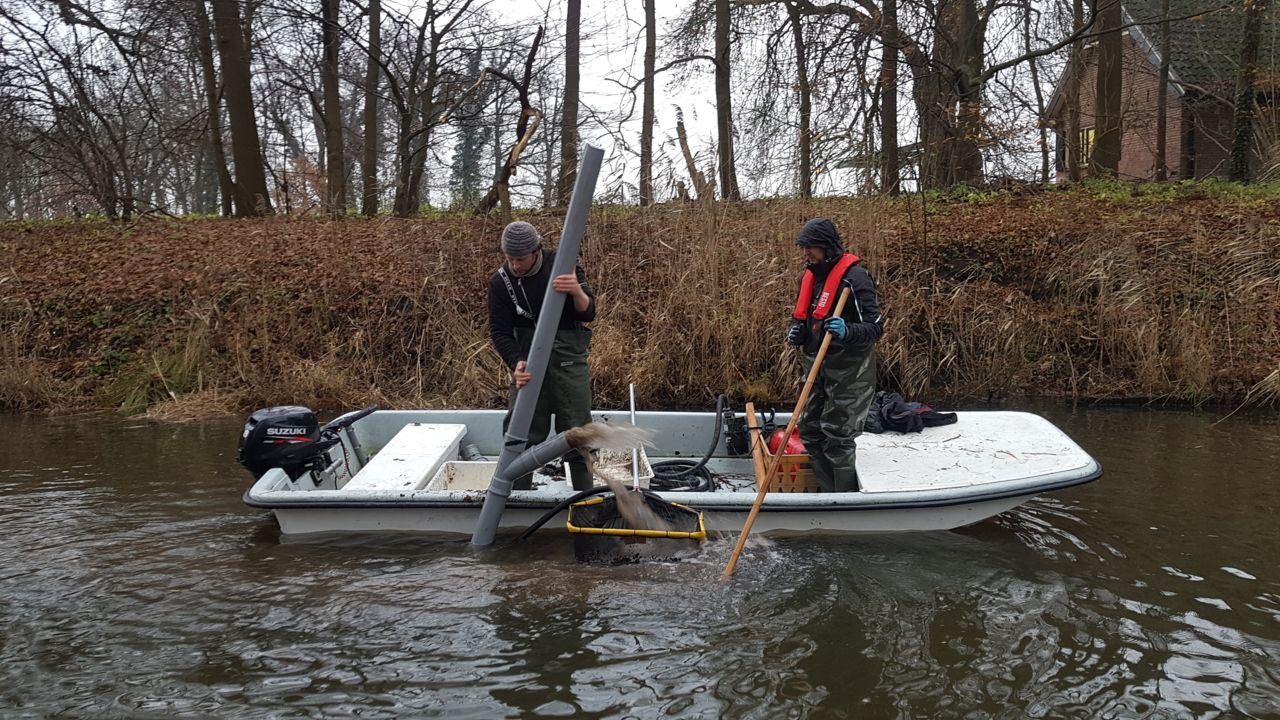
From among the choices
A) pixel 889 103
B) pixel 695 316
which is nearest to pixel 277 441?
pixel 695 316

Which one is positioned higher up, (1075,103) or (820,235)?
(1075,103)

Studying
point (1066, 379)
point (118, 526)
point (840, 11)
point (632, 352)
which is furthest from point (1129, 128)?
point (118, 526)

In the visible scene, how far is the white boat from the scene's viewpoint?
15.3ft

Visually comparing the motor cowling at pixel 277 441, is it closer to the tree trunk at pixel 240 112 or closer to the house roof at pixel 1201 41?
the tree trunk at pixel 240 112

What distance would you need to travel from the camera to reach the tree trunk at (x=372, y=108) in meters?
12.9

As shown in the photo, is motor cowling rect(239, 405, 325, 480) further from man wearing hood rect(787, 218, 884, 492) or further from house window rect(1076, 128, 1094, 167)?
house window rect(1076, 128, 1094, 167)

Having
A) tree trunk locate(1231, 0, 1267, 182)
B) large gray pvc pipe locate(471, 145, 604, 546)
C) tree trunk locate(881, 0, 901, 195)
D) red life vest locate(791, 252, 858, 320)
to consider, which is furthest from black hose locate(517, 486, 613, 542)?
tree trunk locate(1231, 0, 1267, 182)

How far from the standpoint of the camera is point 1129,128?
1606 centimetres

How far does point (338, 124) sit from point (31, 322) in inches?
236

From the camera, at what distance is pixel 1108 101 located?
574 inches

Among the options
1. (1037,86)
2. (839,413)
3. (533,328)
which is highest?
(1037,86)

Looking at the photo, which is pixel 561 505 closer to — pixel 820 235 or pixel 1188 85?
pixel 820 235

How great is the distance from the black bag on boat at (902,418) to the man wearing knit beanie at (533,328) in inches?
75.8

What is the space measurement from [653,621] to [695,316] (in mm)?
4897
